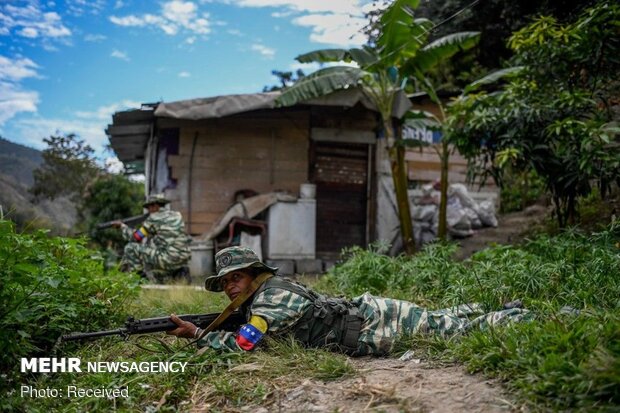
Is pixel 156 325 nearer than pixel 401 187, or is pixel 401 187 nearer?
pixel 156 325

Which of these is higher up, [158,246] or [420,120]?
[420,120]

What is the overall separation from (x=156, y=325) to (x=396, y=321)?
168 centimetres

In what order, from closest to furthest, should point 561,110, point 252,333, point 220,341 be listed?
point 252,333
point 220,341
point 561,110

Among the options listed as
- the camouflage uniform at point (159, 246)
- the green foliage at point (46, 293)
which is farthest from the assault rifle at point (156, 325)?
the camouflage uniform at point (159, 246)

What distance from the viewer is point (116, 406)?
290 centimetres

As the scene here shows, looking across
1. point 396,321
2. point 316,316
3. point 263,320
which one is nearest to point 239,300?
point 263,320

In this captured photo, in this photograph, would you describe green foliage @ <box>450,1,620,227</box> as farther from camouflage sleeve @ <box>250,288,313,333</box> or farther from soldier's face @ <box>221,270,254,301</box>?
soldier's face @ <box>221,270,254,301</box>

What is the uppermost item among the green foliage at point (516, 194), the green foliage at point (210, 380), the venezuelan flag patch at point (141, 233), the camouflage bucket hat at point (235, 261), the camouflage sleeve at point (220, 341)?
the green foliage at point (516, 194)

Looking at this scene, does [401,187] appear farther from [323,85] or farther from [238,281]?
[238,281]

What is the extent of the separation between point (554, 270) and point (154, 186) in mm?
8014

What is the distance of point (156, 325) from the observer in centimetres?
340

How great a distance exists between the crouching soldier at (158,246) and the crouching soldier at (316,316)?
4.14 m

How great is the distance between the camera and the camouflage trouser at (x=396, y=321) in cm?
354

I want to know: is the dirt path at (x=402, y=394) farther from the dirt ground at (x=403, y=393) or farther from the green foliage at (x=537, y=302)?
the green foliage at (x=537, y=302)
